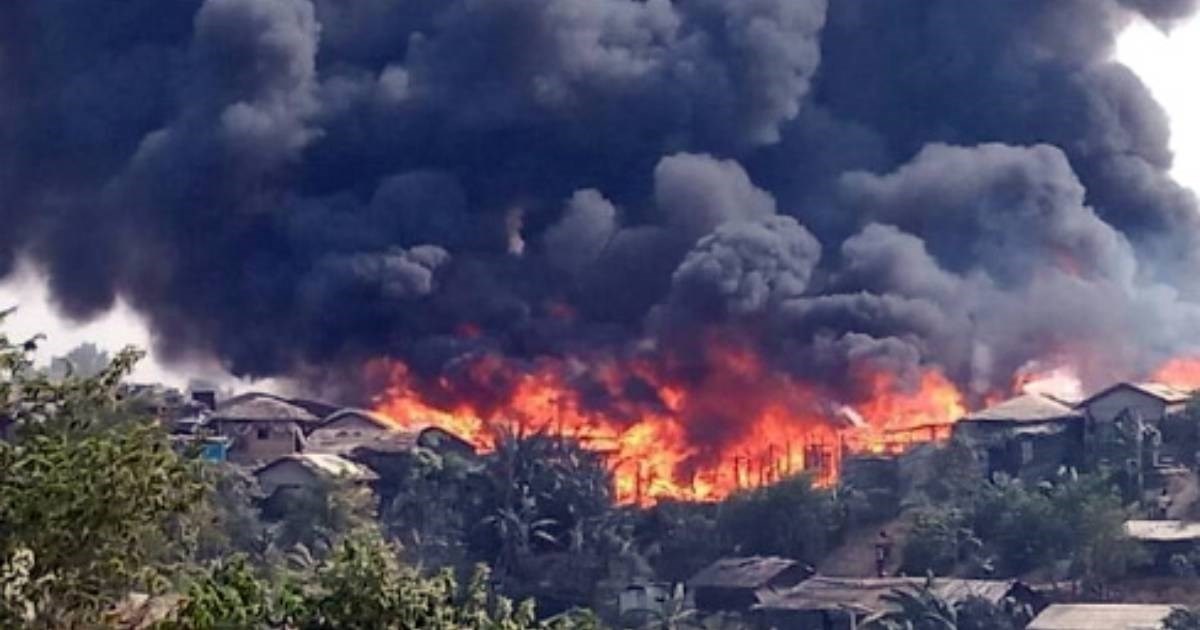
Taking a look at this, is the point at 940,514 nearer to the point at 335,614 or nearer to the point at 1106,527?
the point at 1106,527

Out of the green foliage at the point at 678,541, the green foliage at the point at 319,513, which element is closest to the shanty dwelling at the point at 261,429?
the green foliage at the point at 319,513

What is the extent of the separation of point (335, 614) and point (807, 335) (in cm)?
4940

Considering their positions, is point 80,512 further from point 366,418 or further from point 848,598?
point 366,418

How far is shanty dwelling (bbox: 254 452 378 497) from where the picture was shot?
Result: 56.5 m

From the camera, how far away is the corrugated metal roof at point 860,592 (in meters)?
46.1

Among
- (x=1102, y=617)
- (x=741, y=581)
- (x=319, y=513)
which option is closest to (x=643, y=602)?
(x=741, y=581)

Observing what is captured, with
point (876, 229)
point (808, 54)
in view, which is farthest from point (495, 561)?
point (808, 54)

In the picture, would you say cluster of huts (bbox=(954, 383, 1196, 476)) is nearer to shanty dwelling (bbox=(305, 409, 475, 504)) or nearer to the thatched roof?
shanty dwelling (bbox=(305, 409, 475, 504))

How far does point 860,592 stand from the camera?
47.8 meters

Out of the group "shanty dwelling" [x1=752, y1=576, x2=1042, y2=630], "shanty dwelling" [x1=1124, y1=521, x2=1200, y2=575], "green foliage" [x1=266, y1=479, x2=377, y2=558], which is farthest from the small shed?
"green foliage" [x1=266, y1=479, x2=377, y2=558]

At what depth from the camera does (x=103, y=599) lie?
57.7 ft

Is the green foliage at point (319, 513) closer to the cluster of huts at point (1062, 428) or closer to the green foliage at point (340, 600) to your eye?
the cluster of huts at point (1062, 428)

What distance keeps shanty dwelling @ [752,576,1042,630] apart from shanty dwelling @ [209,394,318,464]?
21.7 metres

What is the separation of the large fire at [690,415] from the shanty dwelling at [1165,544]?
1233 cm
